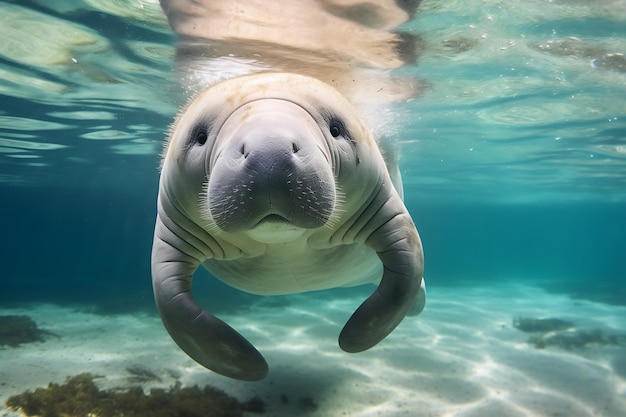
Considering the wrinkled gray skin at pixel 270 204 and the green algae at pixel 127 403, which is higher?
the wrinkled gray skin at pixel 270 204

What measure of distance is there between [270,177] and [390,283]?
1.46m

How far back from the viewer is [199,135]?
2.86m

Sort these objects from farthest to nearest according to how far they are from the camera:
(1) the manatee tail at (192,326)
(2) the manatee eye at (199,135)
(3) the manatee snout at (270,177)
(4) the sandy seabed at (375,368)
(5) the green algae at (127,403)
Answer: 1. (4) the sandy seabed at (375,368)
2. (5) the green algae at (127,403)
3. (1) the manatee tail at (192,326)
4. (2) the manatee eye at (199,135)
5. (3) the manatee snout at (270,177)

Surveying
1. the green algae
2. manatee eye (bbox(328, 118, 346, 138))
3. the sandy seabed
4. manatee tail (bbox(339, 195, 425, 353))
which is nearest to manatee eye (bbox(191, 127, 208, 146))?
manatee eye (bbox(328, 118, 346, 138))

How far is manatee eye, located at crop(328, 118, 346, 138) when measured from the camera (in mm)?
2902

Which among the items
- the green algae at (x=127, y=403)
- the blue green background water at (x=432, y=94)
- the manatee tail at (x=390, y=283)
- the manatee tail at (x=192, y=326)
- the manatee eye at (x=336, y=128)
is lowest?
the green algae at (x=127, y=403)

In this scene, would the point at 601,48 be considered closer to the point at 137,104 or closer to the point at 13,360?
the point at 137,104

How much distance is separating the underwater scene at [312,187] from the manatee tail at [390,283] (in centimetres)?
2

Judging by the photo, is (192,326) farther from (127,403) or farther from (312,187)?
(127,403)

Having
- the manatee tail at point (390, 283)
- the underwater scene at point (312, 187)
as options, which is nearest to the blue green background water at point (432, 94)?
the underwater scene at point (312, 187)

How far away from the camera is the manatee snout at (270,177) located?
7.02 ft

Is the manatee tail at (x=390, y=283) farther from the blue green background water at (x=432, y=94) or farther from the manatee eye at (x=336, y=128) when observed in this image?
the blue green background water at (x=432, y=94)

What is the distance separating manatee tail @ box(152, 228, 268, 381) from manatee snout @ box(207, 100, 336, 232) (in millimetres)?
1103

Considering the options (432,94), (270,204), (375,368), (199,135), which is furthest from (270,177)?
(432,94)
